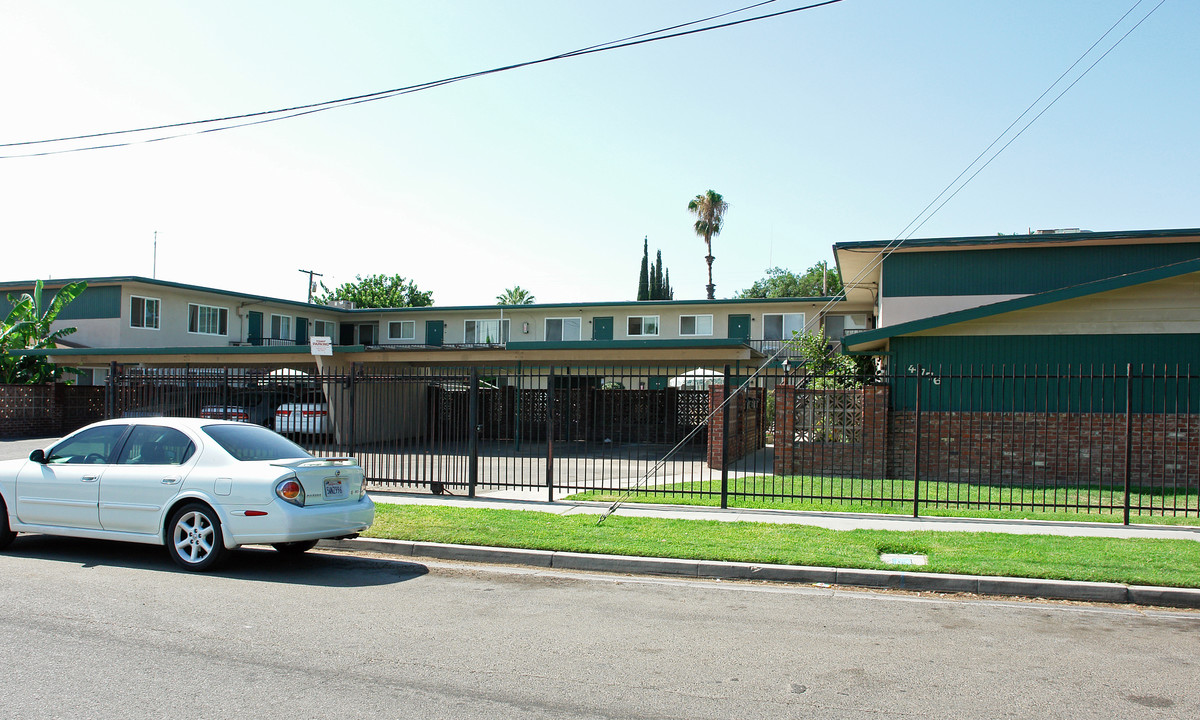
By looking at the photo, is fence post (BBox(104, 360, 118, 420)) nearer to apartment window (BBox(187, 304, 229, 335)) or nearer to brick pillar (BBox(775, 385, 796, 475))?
brick pillar (BBox(775, 385, 796, 475))

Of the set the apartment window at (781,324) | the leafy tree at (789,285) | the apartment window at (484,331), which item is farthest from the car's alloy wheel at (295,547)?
the leafy tree at (789,285)

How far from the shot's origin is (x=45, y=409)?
29.5 meters

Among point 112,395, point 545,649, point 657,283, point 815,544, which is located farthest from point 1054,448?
point 657,283

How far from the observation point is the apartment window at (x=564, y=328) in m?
38.4

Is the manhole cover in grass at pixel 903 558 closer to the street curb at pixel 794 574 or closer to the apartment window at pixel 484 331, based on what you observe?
the street curb at pixel 794 574

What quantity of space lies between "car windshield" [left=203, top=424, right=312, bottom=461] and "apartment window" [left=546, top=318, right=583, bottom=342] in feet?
95.2

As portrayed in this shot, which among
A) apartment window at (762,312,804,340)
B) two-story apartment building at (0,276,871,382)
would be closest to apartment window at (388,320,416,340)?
two-story apartment building at (0,276,871,382)

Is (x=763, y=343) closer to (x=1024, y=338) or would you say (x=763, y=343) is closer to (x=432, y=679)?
(x=1024, y=338)

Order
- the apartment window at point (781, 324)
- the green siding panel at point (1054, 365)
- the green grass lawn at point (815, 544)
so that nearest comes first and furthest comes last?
1. the green grass lawn at point (815, 544)
2. the green siding panel at point (1054, 365)
3. the apartment window at point (781, 324)

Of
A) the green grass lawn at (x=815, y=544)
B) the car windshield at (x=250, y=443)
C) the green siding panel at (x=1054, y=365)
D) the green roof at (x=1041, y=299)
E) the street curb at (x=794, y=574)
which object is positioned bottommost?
the street curb at (x=794, y=574)

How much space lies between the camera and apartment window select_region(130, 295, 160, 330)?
33.9 m

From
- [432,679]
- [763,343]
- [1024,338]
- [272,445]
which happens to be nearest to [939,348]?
[1024,338]

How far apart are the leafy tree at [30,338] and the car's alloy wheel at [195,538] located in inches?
1075

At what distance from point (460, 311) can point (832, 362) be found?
21.5m
